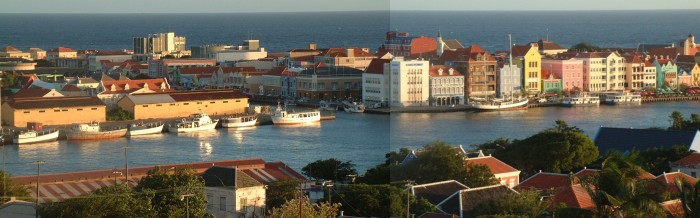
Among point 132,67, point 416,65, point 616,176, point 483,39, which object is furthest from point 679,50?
point 616,176

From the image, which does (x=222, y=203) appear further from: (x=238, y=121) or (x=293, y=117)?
(x=293, y=117)

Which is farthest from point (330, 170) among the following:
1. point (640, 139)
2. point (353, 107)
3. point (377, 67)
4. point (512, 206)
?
point (353, 107)

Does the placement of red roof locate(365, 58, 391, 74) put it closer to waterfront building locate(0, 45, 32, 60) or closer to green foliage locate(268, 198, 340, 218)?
waterfront building locate(0, 45, 32, 60)

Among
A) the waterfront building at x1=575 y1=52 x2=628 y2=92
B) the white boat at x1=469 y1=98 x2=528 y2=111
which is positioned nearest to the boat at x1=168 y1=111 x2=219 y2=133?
the white boat at x1=469 y1=98 x2=528 y2=111

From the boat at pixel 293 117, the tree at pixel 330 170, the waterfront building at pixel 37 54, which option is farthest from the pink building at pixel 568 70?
the tree at pixel 330 170

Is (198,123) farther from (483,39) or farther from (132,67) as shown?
(483,39)

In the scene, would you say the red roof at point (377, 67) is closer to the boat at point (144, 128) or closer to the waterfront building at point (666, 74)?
the boat at point (144, 128)
